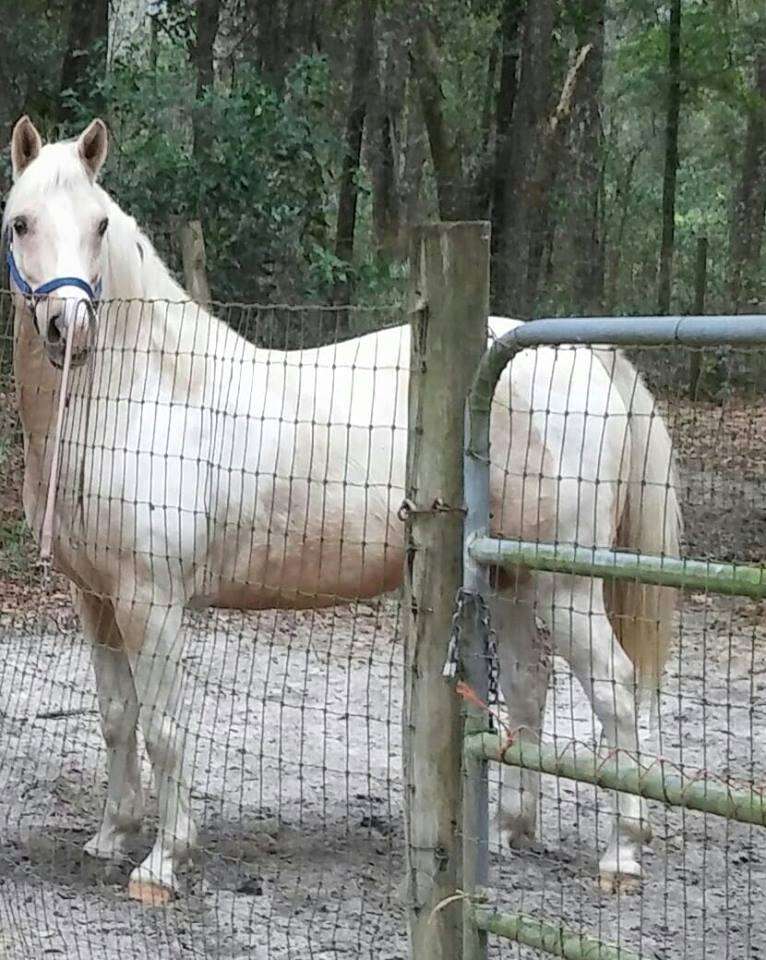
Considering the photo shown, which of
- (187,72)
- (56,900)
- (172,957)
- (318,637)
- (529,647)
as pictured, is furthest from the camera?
(187,72)

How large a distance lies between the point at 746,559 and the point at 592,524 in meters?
3.78

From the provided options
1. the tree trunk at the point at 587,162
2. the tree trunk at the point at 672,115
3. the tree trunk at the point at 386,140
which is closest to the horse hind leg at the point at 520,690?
the tree trunk at the point at 587,162

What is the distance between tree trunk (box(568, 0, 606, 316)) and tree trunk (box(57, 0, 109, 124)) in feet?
13.6

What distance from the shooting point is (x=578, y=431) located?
425cm

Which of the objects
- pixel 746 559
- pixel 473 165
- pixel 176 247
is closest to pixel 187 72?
pixel 176 247

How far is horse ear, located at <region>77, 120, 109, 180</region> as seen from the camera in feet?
14.4

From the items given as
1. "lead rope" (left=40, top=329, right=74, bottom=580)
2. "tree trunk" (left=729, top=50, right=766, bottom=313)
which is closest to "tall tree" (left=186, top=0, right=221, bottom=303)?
"lead rope" (left=40, top=329, right=74, bottom=580)

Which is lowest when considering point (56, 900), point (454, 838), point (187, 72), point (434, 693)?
point (56, 900)

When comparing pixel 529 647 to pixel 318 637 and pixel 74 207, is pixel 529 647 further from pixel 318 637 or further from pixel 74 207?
pixel 318 637

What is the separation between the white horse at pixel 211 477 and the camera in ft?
13.8

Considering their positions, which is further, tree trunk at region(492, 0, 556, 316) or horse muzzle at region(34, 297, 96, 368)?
tree trunk at region(492, 0, 556, 316)

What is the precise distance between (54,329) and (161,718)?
3.93 ft

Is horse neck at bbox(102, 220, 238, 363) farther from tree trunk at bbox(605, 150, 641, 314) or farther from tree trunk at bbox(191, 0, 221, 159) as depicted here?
tree trunk at bbox(605, 150, 641, 314)

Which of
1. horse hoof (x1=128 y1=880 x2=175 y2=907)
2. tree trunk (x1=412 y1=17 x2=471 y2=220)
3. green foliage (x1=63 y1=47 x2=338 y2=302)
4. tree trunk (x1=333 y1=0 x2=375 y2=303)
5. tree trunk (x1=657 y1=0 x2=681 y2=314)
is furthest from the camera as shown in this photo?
tree trunk (x1=657 y1=0 x2=681 y2=314)
